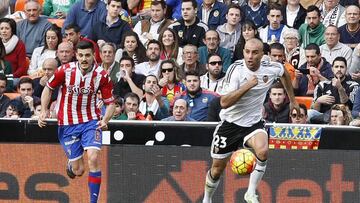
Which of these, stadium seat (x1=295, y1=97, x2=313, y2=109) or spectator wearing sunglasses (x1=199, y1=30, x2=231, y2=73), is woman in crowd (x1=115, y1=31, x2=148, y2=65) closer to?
spectator wearing sunglasses (x1=199, y1=30, x2=231, y2=73)

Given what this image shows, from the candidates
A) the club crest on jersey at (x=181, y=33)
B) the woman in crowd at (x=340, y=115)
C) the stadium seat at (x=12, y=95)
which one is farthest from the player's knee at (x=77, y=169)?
the club crest on jersey at (x=181, y=33)

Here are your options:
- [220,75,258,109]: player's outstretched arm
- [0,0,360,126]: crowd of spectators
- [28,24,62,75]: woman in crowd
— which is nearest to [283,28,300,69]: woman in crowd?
[0,0,360,126]: crowd of spectators

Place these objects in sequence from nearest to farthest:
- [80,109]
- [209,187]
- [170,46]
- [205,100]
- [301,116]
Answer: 1. [209,187]
2. [80,109]
3. [301,116]
4. [205,100]
5. [170,46]

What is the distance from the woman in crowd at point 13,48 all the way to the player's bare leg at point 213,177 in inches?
207

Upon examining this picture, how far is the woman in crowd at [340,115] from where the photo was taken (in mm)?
16875

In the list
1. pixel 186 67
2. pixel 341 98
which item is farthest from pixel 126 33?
pixel 341 98

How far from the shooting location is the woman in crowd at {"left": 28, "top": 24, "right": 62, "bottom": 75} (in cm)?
1956

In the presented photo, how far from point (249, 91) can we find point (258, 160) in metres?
0.84

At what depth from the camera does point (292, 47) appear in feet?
62.5

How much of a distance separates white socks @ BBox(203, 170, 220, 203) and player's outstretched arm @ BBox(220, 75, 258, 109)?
1.15m

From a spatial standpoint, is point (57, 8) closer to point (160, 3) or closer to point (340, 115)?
point (160, 3)

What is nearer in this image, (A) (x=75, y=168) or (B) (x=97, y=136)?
(B) (x=97, y=136)

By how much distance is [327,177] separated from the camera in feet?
52.4

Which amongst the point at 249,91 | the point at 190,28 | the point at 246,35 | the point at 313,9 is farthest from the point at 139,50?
the point at 249,91
